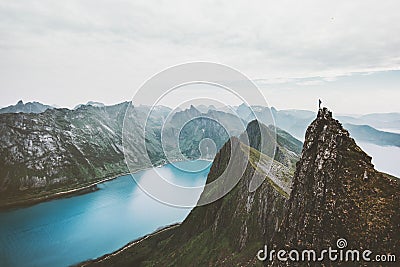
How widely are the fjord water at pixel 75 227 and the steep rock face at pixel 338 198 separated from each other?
175 feet

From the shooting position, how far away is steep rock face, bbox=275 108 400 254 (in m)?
33.3

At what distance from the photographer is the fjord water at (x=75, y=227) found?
111 m

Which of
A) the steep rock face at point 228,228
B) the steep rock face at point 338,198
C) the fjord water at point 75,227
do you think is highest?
the steep rock face at point 338,198

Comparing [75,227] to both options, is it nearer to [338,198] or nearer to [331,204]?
[331,204]

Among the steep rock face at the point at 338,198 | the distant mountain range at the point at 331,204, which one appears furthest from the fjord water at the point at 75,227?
the steep rock face at the point at 338,198

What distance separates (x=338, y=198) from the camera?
121 feet

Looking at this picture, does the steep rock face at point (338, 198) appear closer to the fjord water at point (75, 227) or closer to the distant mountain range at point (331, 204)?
the distant mountain range at point (331, 204)

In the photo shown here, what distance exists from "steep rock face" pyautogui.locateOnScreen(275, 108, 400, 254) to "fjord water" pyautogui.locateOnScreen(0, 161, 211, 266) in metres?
53.3

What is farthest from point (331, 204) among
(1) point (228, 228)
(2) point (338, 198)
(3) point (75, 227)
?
(3) point (75, 227)

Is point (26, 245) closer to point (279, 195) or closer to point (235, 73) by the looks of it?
point (279, 195)

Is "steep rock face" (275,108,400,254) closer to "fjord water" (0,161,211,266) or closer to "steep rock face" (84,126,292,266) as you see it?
"steep rock face" (84,126,292,266)

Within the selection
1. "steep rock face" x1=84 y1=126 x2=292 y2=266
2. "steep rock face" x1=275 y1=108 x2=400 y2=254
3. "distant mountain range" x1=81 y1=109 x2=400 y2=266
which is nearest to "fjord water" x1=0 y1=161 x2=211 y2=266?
"steep rock face" x1=84 y1=126 x2=292 y2=266

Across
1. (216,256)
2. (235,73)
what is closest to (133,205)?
(216,256)

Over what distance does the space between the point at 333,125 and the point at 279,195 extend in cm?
3085
